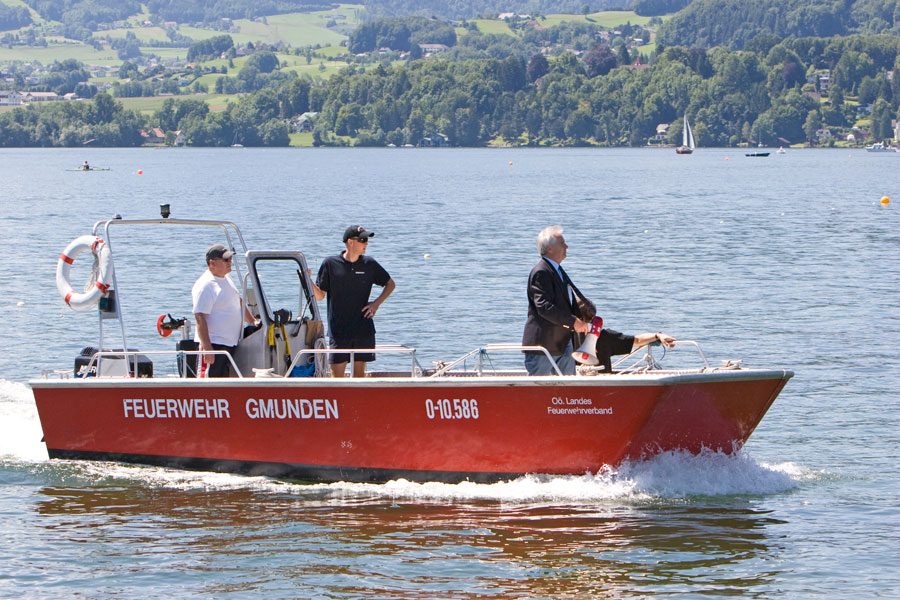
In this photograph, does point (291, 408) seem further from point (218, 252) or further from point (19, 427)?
point (19, 427)

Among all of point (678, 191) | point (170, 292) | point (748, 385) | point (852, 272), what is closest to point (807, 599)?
point (748, 385)

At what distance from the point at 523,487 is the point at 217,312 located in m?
3.17

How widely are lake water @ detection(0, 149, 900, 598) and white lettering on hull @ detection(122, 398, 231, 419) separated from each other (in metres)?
0.66

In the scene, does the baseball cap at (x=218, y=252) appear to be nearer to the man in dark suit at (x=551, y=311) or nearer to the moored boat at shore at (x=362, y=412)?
the moored boat at shore at (x=362, y=412)

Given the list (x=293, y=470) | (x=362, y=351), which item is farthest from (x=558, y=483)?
(x=293, y=470)

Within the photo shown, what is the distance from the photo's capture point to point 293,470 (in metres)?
12.0

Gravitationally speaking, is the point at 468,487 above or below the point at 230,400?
below

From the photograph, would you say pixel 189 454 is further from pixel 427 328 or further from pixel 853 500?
pixel 427 328

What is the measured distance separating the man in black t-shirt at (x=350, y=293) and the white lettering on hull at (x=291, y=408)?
1.62 feet

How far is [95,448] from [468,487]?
144 inches

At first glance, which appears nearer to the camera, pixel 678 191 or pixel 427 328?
pixel 427 328

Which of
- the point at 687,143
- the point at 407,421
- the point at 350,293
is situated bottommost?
the point at 687,143

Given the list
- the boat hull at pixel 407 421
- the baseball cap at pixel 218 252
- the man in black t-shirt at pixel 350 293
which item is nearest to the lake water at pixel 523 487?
the boat hull at pixel 407 421

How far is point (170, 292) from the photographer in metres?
27.3
